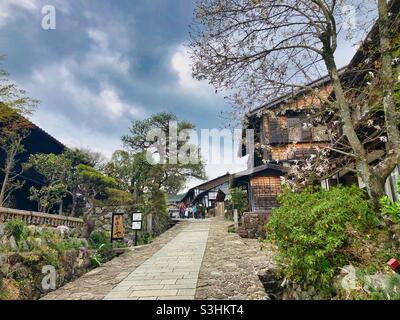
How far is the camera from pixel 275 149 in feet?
51.8

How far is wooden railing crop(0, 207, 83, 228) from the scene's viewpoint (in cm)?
820

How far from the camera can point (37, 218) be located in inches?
393

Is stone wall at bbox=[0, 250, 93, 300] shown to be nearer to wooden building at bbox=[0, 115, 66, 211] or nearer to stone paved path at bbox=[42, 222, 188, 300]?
stone paved path at bbox=[42, 222, 188, 300]

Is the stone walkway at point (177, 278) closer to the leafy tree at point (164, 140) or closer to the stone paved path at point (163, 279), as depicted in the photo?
the stone paved path at point (163, 279)

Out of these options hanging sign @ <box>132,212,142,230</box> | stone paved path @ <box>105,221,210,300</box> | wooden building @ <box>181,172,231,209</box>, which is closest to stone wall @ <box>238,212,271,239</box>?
stone paved path @ <box>105,221,210,300</box>

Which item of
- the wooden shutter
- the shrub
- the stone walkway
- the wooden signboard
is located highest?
the wooden shutter

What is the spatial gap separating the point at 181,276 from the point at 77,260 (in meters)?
4.74

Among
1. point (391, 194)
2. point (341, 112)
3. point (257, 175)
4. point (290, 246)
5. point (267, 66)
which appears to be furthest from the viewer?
point (257, 175)

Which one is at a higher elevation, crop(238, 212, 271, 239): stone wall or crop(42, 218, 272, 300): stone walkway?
crop(238, 212, 271, 239): stone wall

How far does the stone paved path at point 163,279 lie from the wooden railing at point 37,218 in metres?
4.99

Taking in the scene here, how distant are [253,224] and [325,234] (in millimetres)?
8728
